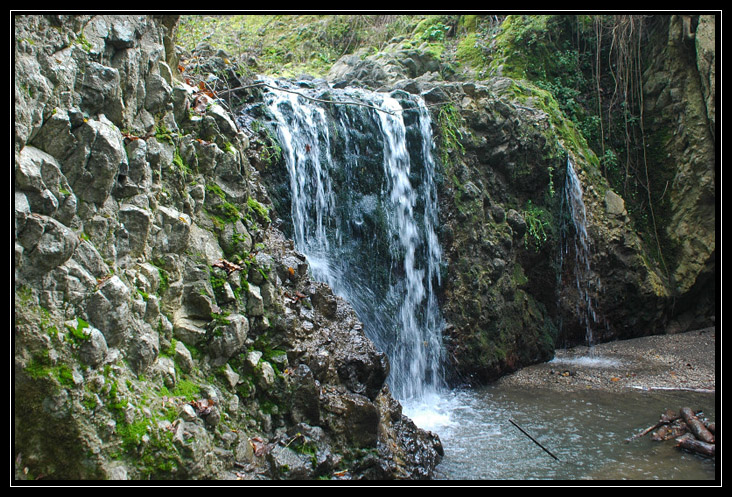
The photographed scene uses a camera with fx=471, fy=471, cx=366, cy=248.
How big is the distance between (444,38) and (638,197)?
197 inches

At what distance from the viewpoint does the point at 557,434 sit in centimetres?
444

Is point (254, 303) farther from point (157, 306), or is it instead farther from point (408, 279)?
point (408, 279)

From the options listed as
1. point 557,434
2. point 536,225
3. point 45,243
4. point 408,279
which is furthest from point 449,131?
point 45,243

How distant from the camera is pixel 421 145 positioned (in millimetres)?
6699

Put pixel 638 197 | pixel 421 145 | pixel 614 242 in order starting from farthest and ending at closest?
1. pixel 638 197
2. pixel 614 242
3. pixel 421 145

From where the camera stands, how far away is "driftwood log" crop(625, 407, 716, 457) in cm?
386

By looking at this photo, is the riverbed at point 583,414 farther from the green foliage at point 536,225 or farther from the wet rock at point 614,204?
the wet rock at point 614,204

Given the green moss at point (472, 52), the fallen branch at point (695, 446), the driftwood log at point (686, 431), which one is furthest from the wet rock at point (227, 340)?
the green moss at point (472, 52)

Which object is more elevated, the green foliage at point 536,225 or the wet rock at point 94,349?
the green foliage at point 536,225

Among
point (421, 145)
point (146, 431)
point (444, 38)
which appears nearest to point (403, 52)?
point (444, 38)

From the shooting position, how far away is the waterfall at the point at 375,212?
552cm

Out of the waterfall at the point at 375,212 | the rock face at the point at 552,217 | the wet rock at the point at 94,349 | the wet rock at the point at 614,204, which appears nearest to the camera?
the wet rock at the point at 94,349

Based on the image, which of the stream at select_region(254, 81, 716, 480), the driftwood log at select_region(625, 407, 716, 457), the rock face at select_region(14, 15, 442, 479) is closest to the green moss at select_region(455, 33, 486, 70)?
the stream at select_region(254, 81, 716, 480)
